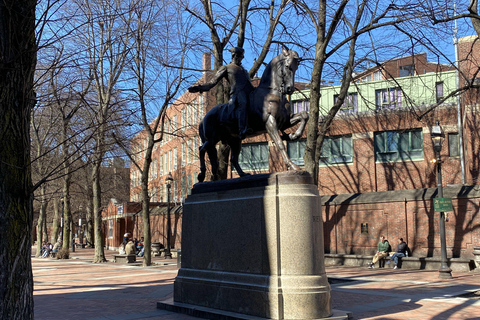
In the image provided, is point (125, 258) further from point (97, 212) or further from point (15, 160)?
point (15, 160)

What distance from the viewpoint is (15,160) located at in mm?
5551

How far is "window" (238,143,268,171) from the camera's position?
117ft

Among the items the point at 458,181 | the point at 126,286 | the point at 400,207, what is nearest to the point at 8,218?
the point at 126,286

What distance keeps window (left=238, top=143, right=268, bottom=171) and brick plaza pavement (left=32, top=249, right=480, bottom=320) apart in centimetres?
1780

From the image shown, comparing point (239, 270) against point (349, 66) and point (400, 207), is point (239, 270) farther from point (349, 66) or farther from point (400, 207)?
point (400, 207)

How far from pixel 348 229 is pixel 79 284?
1497 centimetres

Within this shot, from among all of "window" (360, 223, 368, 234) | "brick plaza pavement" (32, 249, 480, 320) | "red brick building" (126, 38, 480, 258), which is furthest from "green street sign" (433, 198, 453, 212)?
"window" (360, 223, 368, 234)

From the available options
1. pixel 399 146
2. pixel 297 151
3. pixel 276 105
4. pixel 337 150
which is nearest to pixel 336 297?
pixel 276 105

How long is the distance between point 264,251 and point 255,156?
2696cm

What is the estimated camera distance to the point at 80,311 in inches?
415

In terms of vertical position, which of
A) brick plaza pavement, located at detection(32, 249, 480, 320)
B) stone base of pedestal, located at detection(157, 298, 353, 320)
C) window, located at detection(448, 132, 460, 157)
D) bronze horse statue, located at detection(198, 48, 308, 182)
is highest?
window, located at detection(448, 132, 460, 157)

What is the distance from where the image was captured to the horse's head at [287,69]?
9609 mm

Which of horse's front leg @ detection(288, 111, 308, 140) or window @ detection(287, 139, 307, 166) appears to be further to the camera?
window @ detection(287, 139, 307, 166)

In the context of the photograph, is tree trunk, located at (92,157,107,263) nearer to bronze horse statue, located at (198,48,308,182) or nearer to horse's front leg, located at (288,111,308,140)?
bronze horse statue, located at (198,48,308,182)
